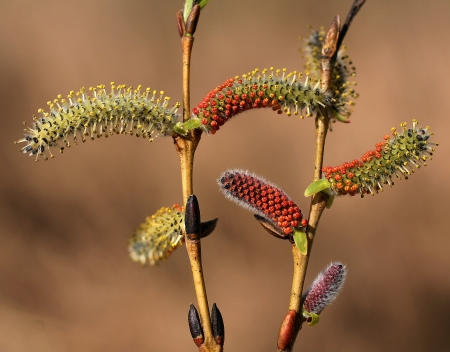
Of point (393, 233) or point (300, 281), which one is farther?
point (393, 233)

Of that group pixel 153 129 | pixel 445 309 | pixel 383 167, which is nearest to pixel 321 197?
pixel 383 167

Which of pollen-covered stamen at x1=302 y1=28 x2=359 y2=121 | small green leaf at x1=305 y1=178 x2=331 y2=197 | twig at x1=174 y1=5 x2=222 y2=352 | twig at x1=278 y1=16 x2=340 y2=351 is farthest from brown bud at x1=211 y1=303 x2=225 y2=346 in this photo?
pollen-covered stamen at x1=302 y1=28 x2=359 y2=121

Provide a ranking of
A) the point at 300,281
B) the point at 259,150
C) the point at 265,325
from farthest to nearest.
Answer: the point at 259,150
the point at 265,325
the point at 300,281

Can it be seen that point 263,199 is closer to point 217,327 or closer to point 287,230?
point 287,230

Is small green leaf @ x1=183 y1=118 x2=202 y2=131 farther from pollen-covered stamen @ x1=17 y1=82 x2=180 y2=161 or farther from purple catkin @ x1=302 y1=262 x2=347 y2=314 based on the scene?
purple catkin @ x1=302 y1=262 x2=347 y2=314

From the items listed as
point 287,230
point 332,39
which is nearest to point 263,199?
point 287,230

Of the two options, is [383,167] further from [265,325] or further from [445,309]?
[445,309]
